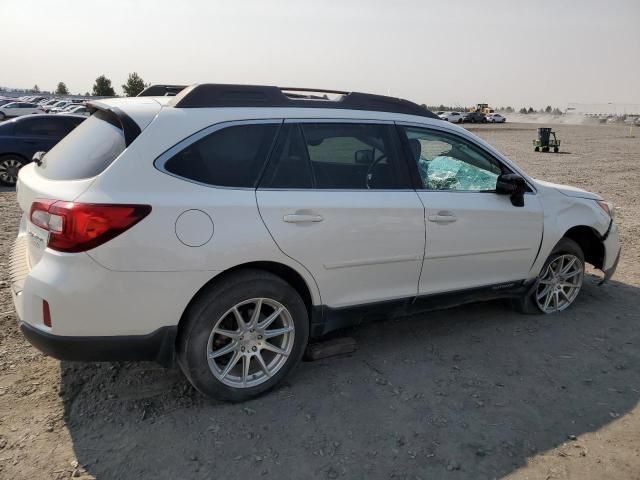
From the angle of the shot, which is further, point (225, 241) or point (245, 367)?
point (245, 367)

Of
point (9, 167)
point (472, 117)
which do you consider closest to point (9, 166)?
point (9, 167)

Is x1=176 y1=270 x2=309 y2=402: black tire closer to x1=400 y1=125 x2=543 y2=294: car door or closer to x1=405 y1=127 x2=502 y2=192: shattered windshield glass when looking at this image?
x1=400 y1=125 x2=543 y2=294: car door

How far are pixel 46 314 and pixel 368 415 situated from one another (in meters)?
1.86

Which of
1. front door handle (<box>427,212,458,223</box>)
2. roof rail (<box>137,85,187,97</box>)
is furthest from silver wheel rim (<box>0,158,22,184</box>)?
front door handle (<box>427,212,458,223</box>)

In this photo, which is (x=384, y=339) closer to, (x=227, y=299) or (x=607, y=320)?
(x=227, y=299)

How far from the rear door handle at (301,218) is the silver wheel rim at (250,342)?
49 centimetres

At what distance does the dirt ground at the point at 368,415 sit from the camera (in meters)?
2.74

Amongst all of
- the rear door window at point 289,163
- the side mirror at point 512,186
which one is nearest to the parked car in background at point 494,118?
the side mirror at point 512,186

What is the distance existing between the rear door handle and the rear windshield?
0.98 m

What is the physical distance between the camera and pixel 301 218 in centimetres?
318

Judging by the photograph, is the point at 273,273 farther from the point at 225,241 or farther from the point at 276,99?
the point at 276,99

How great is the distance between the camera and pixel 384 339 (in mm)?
4234

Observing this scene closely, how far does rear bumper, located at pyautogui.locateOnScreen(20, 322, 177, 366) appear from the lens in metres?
2.77

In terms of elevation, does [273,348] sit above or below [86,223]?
below
